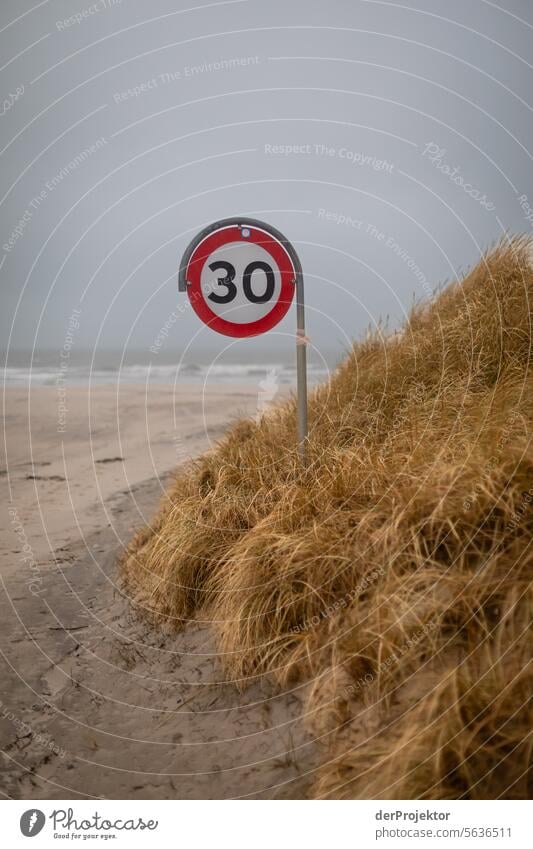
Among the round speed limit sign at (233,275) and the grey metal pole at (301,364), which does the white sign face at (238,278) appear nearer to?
the round speed limit sign at (233,275)

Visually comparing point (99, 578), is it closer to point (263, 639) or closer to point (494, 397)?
point (263, 639)

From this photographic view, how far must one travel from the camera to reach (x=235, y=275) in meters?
3.65

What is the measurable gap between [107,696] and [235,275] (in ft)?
8.45

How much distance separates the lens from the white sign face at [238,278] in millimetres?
3641

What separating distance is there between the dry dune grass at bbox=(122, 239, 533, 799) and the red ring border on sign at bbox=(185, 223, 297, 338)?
0.93 m

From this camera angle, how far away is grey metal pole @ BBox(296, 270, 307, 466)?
3.74 metres

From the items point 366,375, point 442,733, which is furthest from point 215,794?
point 366,375

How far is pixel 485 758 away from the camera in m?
1.98
